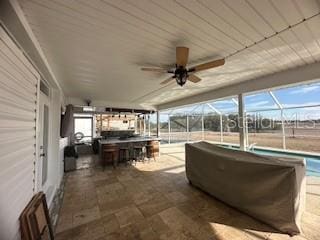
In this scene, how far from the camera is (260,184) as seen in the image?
2.24 meters

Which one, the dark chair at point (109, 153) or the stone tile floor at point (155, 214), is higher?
the dark chair at point (109, 153)

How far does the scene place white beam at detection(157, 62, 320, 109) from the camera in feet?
10.9

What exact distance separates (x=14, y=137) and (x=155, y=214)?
2193mm

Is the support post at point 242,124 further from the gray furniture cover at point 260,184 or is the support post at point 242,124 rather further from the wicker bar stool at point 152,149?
the wicker bar stool at point 152,149

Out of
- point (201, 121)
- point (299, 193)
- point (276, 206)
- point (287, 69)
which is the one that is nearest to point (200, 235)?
point (276, 206)

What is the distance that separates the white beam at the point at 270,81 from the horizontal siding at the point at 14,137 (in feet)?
16.1

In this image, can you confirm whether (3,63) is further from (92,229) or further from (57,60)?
(92,229)

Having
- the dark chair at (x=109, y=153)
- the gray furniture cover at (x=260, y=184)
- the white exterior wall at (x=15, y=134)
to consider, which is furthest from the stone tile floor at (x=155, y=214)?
the dark chair at (x=109, y=153)

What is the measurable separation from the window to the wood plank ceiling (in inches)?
244

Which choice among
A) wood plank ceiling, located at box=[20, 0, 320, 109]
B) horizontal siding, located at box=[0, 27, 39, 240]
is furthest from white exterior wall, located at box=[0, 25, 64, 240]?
wood plank ceiling, located at box=[20, 0, 320, 109]

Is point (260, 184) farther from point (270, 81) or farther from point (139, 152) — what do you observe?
point (139, 152)

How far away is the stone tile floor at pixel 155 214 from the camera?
205 cm

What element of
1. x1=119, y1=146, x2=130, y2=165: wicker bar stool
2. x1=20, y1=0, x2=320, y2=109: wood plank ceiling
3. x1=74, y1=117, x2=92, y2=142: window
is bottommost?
x1=119, y1=146, x2=130, y2=165: wicker bar stool

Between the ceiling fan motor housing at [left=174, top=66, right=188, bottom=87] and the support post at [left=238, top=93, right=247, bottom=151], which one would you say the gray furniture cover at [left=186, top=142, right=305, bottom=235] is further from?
the support post at [left=238, top=93, right=247, bottom=151]
